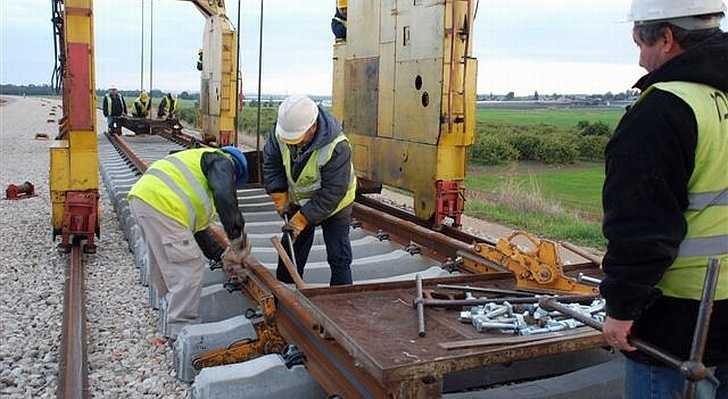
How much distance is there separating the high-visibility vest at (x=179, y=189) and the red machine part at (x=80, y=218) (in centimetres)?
291

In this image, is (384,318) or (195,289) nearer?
(384,318)

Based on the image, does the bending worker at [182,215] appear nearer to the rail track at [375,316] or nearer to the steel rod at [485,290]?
the rail track at [375,316]

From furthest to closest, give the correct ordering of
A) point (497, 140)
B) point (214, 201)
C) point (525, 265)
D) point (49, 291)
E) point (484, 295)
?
point (497, 140)
point (49, 291)
point (214, 201)
point (525, 265)
point (484, 295)

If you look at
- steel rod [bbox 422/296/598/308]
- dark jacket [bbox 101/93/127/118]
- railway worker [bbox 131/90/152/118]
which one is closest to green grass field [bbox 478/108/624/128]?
railway worker [bbox 131/90/152/118]

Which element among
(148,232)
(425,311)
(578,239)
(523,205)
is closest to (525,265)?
(425,311)

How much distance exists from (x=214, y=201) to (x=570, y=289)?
2.34 m

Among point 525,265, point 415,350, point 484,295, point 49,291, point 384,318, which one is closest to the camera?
point 415,350

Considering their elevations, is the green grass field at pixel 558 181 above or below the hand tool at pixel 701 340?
below

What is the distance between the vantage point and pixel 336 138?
16.3 ft

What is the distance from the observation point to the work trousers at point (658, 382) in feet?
7.19

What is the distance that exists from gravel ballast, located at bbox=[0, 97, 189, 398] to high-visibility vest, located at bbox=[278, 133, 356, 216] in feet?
4.57

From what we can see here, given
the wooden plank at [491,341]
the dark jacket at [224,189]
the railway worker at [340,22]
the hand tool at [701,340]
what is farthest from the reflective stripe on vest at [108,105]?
the hand tool at [701,340]

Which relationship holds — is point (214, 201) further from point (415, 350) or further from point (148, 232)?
point (415, 350)

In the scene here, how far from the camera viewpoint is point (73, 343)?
192 inches
